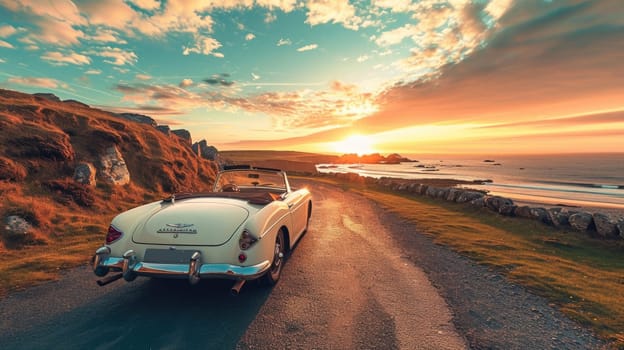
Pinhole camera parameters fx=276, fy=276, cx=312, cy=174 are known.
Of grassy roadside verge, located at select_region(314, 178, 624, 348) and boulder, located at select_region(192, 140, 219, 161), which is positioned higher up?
boulder, located at select_region(192, 140, 219, 161)

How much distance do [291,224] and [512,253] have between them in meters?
5.94

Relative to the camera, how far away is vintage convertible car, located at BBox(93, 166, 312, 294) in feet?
11.9

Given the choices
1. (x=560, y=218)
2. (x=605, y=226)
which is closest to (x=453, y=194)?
(x=560, y=218)

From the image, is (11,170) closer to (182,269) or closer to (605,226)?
(182,269)

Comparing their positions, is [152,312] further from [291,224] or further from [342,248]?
[342,248]

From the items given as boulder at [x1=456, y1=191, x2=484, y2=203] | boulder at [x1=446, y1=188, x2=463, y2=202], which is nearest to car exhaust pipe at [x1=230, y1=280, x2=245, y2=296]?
boulder at [x1=456, y1=191, x2=484, y2=203]

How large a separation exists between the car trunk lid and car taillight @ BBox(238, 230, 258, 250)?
0.49 feet

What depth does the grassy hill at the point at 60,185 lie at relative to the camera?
21.2 feet

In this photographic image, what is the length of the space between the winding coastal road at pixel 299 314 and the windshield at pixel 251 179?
212 centimetres

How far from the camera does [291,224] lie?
5633mm

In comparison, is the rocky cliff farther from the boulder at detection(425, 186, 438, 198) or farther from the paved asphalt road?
the boulder at detection(425, 186, 438, 198)

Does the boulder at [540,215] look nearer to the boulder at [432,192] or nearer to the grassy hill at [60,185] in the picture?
the boulder at [432,192]

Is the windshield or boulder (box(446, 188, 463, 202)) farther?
boulder (box(446, 188, 463, 202))

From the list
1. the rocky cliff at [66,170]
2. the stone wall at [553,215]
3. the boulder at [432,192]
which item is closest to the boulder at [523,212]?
the stone wall at [553,215]
